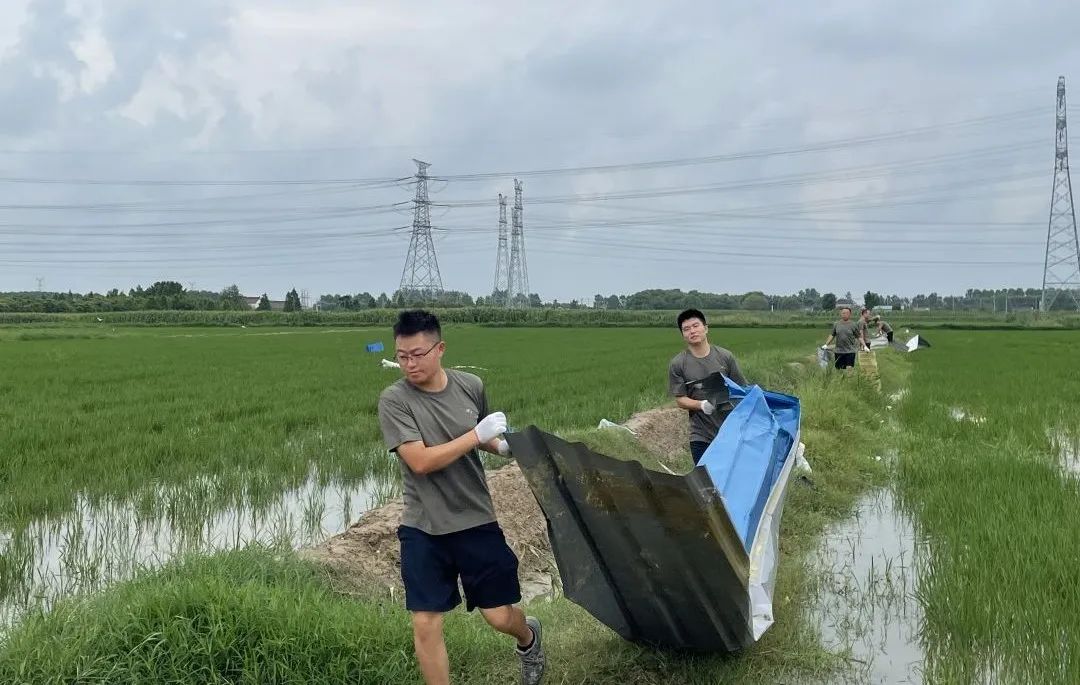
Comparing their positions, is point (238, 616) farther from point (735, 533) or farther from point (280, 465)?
point (280, 465)

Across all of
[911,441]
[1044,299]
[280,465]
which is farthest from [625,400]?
[1044,299]

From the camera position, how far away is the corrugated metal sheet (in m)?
2.56

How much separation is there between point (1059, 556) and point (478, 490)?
2.86 m

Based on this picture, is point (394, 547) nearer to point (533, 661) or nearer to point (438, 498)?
point (533, 661)

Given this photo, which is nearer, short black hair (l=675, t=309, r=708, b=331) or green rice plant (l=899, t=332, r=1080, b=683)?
green rice plant (l=899, t=332, r=1080, b=683)

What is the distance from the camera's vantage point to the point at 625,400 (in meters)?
10.9

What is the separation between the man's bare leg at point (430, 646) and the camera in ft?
8.34

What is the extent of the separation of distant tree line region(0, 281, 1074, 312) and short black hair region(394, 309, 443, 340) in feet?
147

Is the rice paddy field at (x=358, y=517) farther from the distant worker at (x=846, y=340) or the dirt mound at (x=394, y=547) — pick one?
the distant worker at (x=846, y=340)

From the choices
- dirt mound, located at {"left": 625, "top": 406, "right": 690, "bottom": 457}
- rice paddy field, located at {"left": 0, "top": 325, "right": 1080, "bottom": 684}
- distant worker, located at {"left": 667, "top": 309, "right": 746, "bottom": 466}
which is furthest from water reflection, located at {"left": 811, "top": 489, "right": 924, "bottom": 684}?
dirt mound, located at {"left": 625, "top": 406, "right": 690, "bottom": 457}

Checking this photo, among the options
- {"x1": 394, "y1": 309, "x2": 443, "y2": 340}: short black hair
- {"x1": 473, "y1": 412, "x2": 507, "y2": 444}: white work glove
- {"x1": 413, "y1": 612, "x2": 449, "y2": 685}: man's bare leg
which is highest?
{"x1": 394, "y1": 309, "x2": 443, "y2": 340}: short black hair

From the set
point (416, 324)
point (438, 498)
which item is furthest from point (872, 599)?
point (416, 324)

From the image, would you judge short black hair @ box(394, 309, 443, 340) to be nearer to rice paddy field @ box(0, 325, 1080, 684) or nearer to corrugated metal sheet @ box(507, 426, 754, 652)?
corrugated metal sheet @ box(507, 426, 754, 652)

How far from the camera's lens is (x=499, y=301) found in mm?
56719
